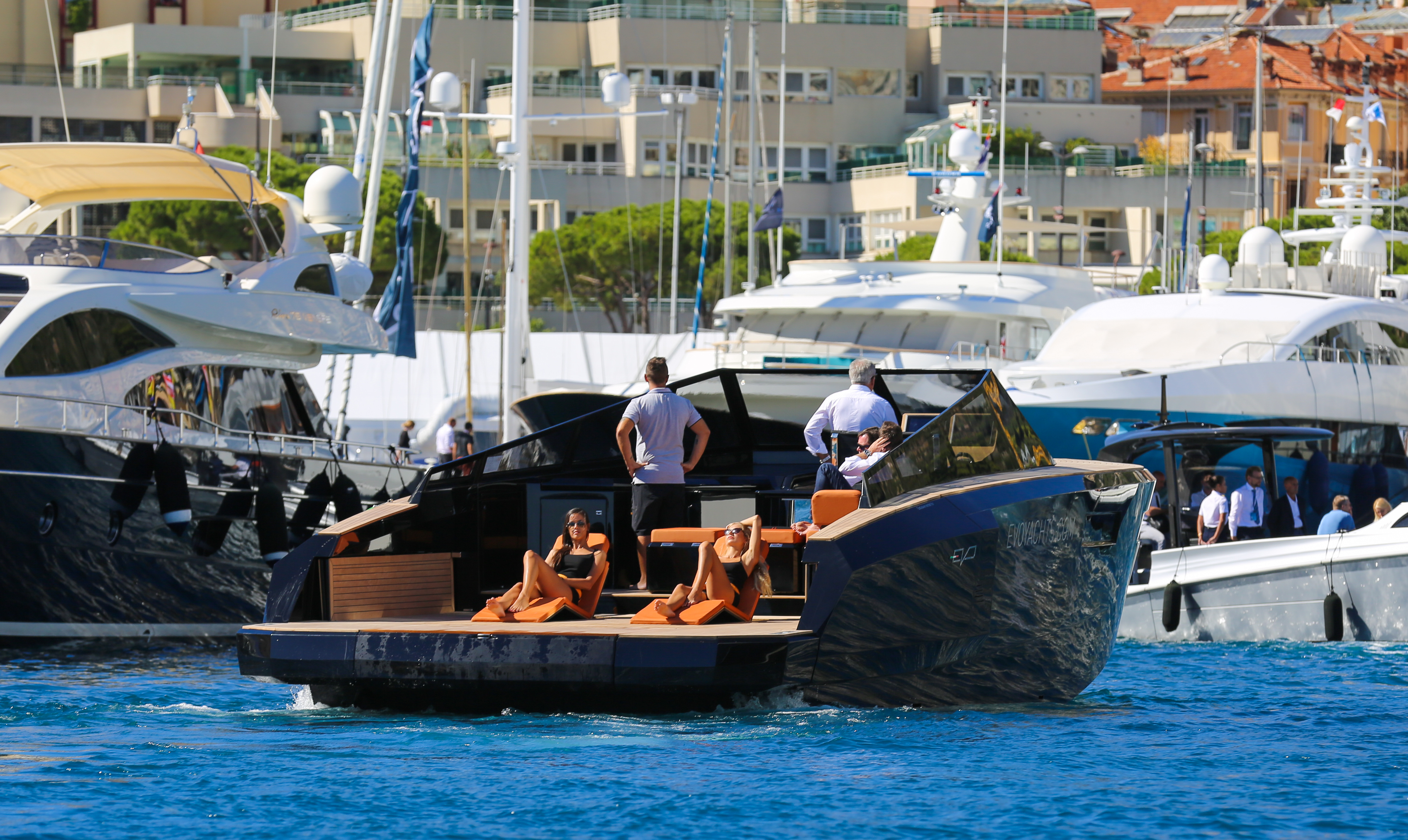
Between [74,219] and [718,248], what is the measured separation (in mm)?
41771

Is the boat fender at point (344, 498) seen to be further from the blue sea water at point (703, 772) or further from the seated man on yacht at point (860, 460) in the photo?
the seated man on yacht at point (860, 460)

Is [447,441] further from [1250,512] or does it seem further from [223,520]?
[1250,512]

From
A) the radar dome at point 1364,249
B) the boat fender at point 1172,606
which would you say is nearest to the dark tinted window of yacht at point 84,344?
the boat fender at point 1172,606

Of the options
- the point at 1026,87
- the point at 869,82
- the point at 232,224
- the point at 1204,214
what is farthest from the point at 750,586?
the point at 1026,87

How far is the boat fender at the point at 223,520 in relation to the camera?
1492cm

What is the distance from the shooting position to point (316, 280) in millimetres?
17781

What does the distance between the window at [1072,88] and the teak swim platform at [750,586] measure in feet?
232

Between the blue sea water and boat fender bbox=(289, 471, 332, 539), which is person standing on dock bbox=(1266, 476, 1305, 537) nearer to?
the blue sea water

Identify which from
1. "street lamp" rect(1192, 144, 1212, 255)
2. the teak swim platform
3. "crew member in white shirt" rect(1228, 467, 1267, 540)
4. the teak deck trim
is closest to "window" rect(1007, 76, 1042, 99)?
"street lamp" rect(1192, 144, 1212, 255)

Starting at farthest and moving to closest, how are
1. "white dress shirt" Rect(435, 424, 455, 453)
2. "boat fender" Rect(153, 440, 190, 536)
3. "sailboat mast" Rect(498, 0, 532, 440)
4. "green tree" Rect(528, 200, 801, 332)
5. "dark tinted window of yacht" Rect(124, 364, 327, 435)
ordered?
1. "green tree" Rect(528, 200, 801, 332)
2. "white dress shirt" Rect(435, 424, 455, 453)
3. "sailboat mast" Rect(498, 0, 532, 440)
4. "dark tinted window of yacht" Rect(124, 364, 327, 435)
5. "boat fender" Rect(153, 440, 190, 536)

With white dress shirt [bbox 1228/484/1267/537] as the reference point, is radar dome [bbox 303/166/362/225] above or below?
above

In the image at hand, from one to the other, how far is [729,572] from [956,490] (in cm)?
129

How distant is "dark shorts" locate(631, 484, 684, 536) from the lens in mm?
10672

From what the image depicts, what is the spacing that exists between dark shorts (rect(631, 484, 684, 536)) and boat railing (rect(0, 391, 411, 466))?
5.36 metres
